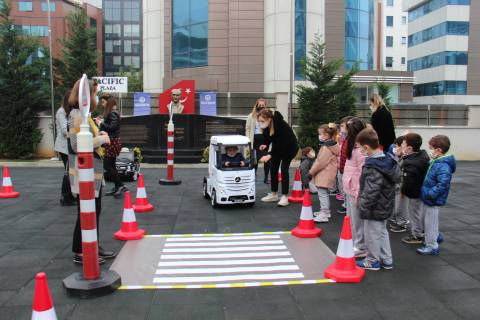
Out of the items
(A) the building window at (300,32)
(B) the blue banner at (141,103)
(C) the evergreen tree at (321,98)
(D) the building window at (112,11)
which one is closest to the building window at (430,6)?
(A) the building window at (300,32)

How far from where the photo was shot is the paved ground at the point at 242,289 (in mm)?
4105

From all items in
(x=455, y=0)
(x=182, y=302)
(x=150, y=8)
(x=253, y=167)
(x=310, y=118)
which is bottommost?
(x=182, y=302)

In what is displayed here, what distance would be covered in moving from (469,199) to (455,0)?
2573 inches

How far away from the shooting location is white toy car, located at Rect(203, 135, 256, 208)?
27.4 feet

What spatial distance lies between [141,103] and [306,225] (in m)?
14.0

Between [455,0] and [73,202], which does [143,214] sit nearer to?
[73,202]

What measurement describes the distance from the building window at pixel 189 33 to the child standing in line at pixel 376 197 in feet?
98.9

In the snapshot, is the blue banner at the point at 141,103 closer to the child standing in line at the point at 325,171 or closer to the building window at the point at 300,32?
the child standing in line at the point at 325,171

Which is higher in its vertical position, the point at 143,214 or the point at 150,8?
the point at 150,8

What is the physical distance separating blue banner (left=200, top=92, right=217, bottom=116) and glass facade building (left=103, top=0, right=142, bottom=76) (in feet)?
301

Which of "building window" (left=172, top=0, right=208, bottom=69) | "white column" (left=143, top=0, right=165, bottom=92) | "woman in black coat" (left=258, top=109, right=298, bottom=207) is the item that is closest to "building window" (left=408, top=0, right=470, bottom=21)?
"building window" (left=172, top=0, right=208, bottom=69)

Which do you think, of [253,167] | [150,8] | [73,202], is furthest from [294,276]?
[150,8]

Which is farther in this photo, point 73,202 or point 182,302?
point 73,202

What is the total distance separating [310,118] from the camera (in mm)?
17156
